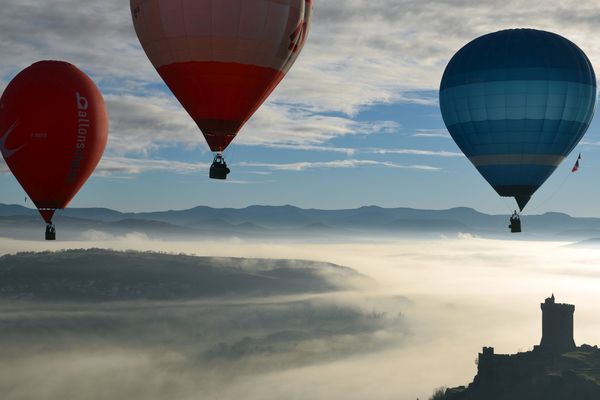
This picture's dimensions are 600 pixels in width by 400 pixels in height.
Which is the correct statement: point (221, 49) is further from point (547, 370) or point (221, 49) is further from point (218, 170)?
point (547, 370)

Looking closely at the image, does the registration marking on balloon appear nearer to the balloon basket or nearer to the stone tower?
the balloon basket


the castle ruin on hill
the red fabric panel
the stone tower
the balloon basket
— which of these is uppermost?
the red fabric panel

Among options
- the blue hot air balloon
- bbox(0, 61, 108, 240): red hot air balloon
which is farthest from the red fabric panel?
the blue hot air balloon

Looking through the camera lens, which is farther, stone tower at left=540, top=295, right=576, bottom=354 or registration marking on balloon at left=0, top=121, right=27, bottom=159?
stone tower at left=540, top=295, right=576, bottom=354

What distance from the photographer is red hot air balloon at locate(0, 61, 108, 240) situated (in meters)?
48.9

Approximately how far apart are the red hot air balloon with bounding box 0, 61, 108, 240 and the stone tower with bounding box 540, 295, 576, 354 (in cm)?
9132

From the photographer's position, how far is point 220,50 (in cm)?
3925

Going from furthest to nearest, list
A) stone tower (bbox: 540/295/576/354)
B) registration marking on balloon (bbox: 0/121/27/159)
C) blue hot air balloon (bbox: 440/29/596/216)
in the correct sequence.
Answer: stone tower (bbox: 540/295/576/354), blue hot air balloon (bbox: 440/29/596/216), registration marking on balloon (bbox: 0/121/27/159)

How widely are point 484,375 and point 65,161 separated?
8358 cm

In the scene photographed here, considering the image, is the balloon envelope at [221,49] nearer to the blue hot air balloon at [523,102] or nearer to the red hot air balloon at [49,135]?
the red hot air balloon at [49,135]

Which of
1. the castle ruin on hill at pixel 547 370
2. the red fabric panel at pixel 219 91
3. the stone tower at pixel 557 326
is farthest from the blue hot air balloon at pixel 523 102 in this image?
the stone tower at pixel 557 326

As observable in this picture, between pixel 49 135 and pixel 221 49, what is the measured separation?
595 inches

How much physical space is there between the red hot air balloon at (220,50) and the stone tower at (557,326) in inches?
→ 3686

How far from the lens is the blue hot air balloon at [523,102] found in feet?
170
